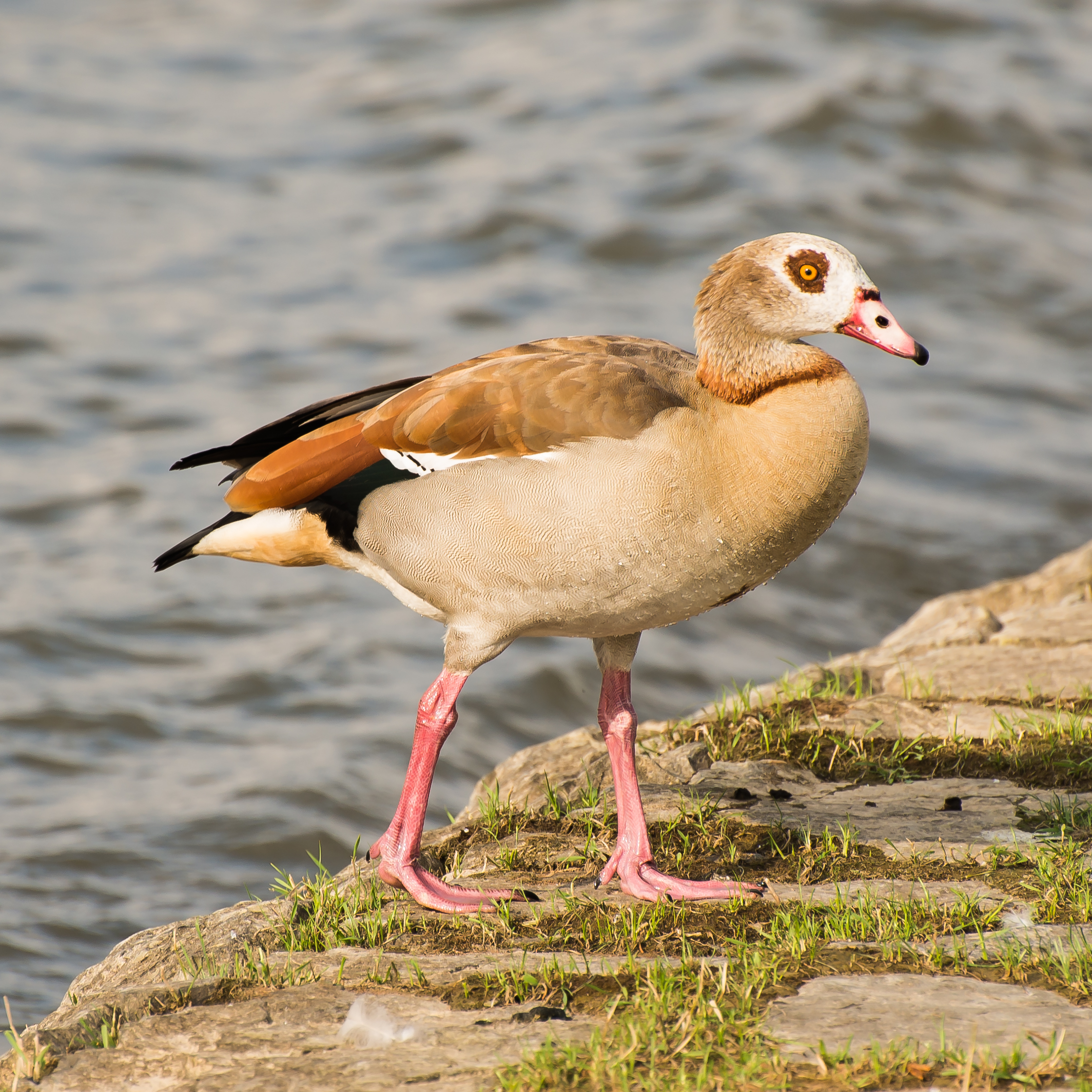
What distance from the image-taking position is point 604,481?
3838mm

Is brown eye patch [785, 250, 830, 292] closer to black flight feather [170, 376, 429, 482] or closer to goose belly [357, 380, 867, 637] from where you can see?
goose belly [357, 380, 867, 637]

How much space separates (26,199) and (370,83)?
199 inches

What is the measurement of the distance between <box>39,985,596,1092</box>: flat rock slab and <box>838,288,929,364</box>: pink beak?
2032mm

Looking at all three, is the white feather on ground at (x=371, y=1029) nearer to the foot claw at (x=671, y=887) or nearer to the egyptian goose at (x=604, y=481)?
the egyptian goose at (x=604, y=481)

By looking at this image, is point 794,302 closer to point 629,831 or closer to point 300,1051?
point 629,831

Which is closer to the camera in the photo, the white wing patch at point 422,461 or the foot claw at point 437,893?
the foot claw at point 437,893

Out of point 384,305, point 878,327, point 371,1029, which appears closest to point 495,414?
point 878,327

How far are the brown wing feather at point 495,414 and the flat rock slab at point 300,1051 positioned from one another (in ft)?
5.07

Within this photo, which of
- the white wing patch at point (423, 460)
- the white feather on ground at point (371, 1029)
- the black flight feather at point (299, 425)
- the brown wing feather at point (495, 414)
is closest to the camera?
the white feather on ground at point (371, 1029)

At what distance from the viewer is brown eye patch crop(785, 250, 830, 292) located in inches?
157

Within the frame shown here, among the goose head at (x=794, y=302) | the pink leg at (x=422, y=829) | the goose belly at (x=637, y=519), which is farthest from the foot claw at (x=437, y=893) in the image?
the goose head at (x=794, y=302)

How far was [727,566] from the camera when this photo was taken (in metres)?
3.91

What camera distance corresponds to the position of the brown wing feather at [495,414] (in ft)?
12.9

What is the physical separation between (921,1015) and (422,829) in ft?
5.42
